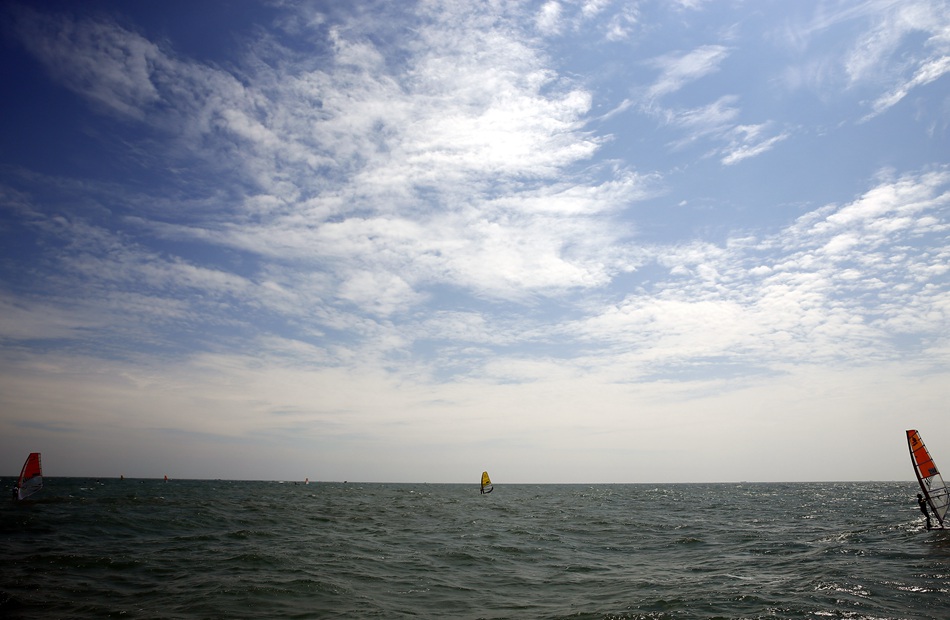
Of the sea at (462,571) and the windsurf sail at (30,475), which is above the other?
the windsurf sail at (30,475)

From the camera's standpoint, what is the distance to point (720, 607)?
13.3 m

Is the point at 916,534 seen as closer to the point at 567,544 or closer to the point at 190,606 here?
the point at 567,544

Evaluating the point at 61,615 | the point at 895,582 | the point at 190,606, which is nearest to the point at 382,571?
the point at 190,606

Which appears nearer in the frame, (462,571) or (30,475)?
(462,571)

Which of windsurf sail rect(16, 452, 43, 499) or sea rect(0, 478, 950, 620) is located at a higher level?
windsurf sail rect(16, 452, 43, 499)

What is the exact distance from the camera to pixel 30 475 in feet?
135

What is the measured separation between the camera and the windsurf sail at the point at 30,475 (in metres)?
40.1

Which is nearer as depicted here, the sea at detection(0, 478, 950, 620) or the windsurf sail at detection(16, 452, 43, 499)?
the sea at detection(0, 478, 950, 620)

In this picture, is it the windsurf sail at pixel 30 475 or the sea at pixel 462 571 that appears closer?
the sea at pixel 462 571

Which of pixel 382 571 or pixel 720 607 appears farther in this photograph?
pixel 382 571

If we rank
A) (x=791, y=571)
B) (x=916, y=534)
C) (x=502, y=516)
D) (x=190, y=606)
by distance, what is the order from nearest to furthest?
1. (x=190, y=606)
2. (x=791, y=571)
3. (x=916, y=534)
4. (x=502, y=516)

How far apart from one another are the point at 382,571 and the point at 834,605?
550 inches

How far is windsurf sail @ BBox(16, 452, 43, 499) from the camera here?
40.1 meters

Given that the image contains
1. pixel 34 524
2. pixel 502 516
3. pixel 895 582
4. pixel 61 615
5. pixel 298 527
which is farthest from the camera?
pixel 502 516
